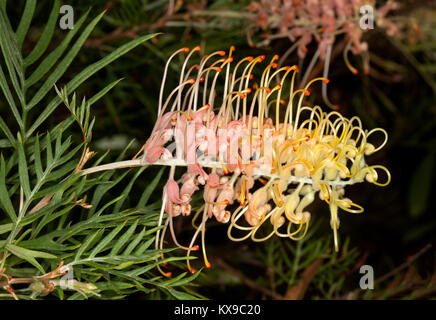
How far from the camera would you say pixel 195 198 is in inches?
20.8

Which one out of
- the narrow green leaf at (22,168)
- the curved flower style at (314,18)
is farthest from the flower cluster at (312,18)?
the narrow green leaf at (22,168)

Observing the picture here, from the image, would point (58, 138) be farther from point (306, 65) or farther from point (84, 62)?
point (306, 65)

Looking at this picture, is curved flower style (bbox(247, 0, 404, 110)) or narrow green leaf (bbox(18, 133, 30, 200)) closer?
narrow green leaf (bbox(18, 133, 30, 200))

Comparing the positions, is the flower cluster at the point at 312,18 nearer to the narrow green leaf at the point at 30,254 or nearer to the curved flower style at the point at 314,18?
the curved flower style at the point at 314,18

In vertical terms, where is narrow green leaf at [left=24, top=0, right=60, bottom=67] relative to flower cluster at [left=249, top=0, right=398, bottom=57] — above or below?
below

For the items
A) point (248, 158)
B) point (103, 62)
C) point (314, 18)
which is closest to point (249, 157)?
point (248, 158)

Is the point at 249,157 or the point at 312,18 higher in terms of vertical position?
the point at 312,18

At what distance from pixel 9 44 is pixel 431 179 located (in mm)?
1179

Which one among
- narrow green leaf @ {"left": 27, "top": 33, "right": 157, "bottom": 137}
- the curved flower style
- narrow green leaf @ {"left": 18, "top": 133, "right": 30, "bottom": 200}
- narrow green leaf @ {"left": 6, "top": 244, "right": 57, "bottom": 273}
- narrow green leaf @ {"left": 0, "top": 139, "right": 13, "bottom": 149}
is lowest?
narrow green leaf @ {"left": 6, "top": 244, "right": 57, "bottom": 273}

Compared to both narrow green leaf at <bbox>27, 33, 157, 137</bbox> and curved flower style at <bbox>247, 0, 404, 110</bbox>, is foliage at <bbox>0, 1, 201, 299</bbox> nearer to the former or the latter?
narrow green leaf at <bbox>27, 33, 157, 137</bbox>

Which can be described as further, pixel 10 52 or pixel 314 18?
pixel 314 18

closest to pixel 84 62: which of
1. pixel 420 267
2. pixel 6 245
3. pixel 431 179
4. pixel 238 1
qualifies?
pixel 238 1

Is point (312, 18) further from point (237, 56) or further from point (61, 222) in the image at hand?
point (61, 222)

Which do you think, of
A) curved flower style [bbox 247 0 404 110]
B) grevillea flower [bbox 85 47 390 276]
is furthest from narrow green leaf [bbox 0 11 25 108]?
curved flower style [bbox 247 0 404 110]
